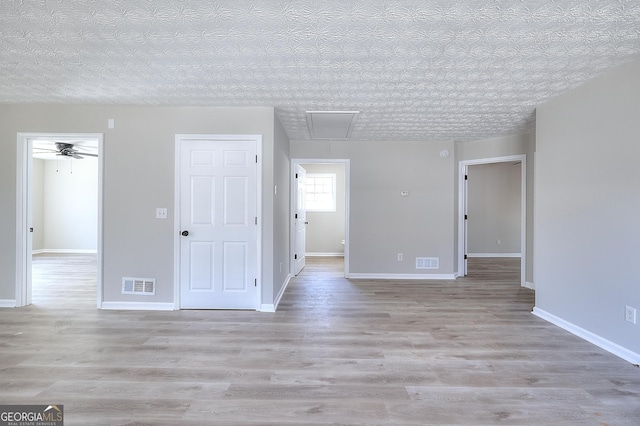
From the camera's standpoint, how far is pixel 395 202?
5.34 m

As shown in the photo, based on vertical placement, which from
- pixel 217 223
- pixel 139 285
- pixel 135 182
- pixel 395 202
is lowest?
pixel 139 285

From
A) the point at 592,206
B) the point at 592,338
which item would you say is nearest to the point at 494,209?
the point at 592,206

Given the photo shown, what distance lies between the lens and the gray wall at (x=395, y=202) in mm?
5297

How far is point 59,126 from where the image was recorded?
11.8ft

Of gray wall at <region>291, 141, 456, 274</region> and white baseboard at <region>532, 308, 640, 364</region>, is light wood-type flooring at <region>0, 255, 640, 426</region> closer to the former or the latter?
white baseboard at <region>532, 308, 640, 364</region>

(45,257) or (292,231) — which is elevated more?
(292,231)

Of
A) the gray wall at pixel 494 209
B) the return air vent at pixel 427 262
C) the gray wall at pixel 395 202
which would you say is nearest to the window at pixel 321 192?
the gray wall at pixel 395 202

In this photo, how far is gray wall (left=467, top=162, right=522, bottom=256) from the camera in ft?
25.0

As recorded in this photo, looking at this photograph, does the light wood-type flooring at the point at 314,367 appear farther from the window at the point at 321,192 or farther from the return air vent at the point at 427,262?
the window at the point at 321,192

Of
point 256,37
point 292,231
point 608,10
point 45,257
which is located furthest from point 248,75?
point 45,257

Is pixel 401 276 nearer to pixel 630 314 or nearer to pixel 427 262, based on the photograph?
pixel 427 262

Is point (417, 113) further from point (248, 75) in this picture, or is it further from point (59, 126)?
point (59, 126)

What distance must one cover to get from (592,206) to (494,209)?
5.20 m

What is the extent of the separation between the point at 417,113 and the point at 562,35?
1.78 m
